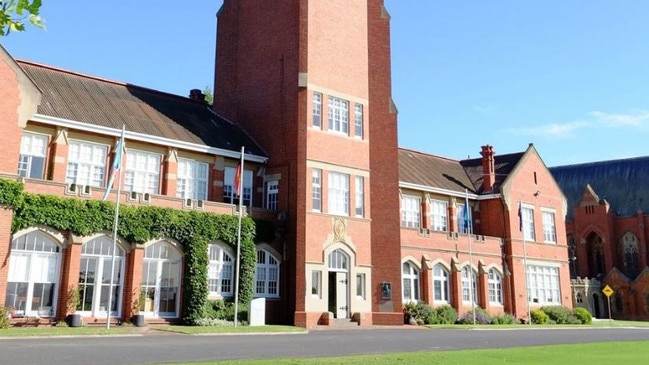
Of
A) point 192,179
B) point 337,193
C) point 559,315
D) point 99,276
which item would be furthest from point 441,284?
point 99,276

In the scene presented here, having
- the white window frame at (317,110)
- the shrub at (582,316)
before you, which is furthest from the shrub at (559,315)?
the white window frame at (317,110)

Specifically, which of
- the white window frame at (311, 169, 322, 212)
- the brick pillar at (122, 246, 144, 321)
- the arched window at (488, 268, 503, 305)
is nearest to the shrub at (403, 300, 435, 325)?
the arched window at (488, 268, 503, 305)

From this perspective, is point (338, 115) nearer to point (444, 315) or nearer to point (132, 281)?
point (444, 315)

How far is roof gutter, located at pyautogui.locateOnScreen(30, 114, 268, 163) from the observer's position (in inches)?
1019

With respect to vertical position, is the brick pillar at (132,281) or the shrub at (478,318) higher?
the brick pillar at (132,281)

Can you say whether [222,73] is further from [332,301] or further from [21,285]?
[21,285]

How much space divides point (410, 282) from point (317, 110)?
Answer: 12.7 meters

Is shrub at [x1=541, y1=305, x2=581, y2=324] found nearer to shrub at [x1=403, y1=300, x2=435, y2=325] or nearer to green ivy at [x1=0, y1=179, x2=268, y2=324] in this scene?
shrub at [x1=403, y1=300, x2=435, y2=325]

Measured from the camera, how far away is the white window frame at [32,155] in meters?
25.5

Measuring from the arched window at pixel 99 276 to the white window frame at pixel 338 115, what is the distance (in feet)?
43.1

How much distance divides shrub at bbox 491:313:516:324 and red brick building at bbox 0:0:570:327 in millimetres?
1573

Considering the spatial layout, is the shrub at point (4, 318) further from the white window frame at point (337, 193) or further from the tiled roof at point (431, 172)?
the tiled roof at point (431, 172)

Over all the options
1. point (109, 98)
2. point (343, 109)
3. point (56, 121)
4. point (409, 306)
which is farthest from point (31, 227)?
point (409, 306)

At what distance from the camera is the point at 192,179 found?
3044 cm
